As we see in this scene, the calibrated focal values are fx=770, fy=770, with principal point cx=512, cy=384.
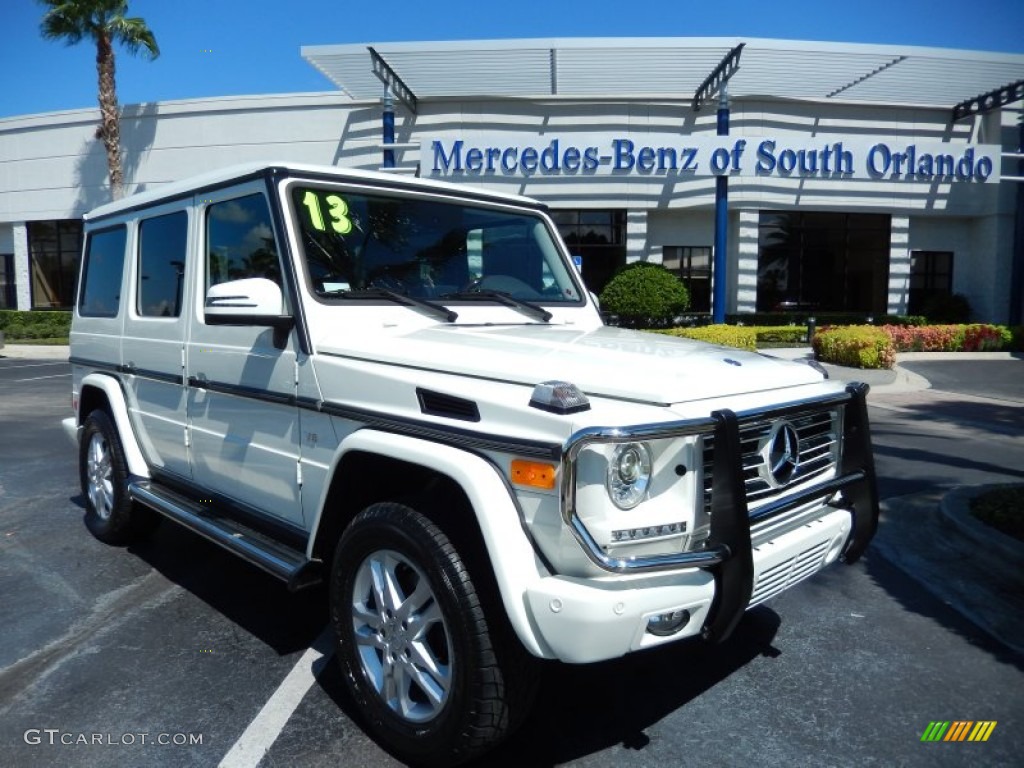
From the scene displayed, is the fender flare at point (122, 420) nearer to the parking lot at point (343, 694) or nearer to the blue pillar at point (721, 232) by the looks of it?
the parking lot at point (343, 694)

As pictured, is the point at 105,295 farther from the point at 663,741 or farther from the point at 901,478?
the point at 901,478

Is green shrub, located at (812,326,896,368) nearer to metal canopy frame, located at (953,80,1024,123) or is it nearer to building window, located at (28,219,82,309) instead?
metal canopy frame, located at (953,80,1024,123)

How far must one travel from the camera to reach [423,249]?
378 centimetres

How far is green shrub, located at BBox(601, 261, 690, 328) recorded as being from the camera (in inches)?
778

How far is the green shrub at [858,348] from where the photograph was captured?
49.3 feet

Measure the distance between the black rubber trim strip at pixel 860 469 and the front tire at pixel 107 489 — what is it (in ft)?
13.3

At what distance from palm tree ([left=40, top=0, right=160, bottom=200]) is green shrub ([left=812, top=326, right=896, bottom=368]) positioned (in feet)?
68.9

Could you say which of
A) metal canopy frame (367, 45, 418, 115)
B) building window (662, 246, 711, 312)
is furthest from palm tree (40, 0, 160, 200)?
building window (662, 246, 711, 312)

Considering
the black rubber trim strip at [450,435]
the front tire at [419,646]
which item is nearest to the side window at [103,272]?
the black rubber trim strip at [450,435]

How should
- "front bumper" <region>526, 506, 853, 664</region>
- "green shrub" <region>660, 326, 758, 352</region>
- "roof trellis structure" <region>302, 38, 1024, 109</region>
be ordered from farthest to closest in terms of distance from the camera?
"roof trellis structure" <region>302, 38, 1024, 109</region>, "green shrub" <region>660, 326, 758, 352</region>, "front bumper" <region>526, 506, 853, 664</region>

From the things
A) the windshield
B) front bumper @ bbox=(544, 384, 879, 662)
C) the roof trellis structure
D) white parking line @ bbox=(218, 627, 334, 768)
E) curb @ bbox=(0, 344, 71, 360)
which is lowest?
white parking line @ bbox=(218, 627, 334, 768)

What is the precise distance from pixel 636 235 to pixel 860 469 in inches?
820

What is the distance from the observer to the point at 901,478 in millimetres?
7086

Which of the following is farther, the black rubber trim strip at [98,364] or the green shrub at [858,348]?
the green shrub at [858,348]
